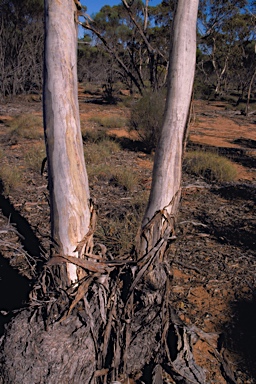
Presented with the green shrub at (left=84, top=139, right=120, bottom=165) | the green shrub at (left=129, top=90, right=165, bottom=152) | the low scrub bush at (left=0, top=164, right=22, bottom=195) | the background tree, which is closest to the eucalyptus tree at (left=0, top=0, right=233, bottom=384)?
the low scrub bush at (left=0, top=164, right=22, bottom=195)

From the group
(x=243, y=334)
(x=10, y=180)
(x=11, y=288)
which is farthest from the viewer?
(x=10, y=180)

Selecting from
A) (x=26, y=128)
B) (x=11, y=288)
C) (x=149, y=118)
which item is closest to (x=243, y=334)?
(x=11, y=288)

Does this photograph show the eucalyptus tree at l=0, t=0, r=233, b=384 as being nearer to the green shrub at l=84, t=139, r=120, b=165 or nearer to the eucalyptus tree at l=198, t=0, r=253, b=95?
the green shrub at l=84, t=139, r=120, b=165

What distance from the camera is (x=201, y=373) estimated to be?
92.1 inches

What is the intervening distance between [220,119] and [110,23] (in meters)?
16.6

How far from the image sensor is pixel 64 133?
6.59 feet

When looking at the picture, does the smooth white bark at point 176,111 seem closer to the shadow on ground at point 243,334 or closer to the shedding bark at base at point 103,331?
the shedding bark at base at point 103,331

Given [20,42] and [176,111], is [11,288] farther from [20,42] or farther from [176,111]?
[20,42]

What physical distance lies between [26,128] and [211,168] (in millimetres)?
6058

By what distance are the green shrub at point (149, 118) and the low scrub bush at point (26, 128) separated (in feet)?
9.15

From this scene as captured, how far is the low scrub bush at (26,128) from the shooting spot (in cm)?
983

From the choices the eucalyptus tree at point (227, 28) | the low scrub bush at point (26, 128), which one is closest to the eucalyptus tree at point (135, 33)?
the eucalyptus tree at point (227, 28)

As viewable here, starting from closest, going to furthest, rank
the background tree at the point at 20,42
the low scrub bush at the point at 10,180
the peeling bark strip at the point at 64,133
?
the peeling bark strip at the point at 64,133 < the low scrub bush at the point at 10,180 < the background tree at the point at 20,42

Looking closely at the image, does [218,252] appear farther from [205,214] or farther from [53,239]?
[53,239]
